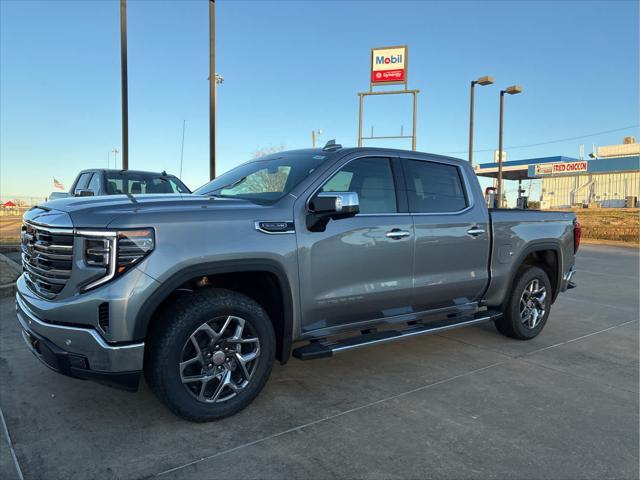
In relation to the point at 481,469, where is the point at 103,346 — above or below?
above

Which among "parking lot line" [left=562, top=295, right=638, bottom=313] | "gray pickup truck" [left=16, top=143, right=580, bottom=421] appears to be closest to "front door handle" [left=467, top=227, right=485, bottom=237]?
"gray pickup truck" [left=16, top=143, right=580, bottom=421]

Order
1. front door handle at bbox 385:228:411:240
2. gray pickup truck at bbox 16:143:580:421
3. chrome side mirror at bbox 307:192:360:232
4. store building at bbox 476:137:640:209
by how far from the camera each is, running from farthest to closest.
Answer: store building at bbox 476:137:640:209, front door handle at bbox 385:228:411:240, chrome side mirror at bbox 307:192:360:232, gray pickup truck at bbox 16:143:580:421

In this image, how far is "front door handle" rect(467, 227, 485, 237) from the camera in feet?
15.3

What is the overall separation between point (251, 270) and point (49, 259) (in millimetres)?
1245

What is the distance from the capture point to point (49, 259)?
3.00 meters

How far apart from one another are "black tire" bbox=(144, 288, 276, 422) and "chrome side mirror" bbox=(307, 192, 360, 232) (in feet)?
2.43

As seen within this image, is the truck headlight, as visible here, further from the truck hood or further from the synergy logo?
the synergy logo

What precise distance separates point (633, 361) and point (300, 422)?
3.55 m

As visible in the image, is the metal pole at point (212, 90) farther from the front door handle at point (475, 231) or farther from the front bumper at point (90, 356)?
the front bumper at point (90, 356)

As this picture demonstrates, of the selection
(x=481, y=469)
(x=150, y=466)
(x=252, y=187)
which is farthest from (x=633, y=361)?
(x=150, y=466)

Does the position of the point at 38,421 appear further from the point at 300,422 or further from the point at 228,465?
the point at 300,422

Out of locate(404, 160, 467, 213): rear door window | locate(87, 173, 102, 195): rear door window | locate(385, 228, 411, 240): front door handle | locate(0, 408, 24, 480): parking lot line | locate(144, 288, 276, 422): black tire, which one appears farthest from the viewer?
locate(87, 173, 102, 195): rear door window

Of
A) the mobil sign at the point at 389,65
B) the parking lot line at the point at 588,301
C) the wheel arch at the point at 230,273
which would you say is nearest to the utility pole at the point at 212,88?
the parking lot line at the point at 588,301

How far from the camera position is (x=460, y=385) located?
4.00 meters
